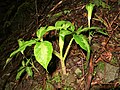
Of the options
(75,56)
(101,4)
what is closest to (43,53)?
(75,56)

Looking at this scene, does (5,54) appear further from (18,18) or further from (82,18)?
(82,18)

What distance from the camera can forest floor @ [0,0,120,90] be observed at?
1.63 metres

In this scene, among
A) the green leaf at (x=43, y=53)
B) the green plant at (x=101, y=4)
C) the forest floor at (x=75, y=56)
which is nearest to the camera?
the green leaf at (x=43, y=53)

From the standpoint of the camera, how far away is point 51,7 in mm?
2477

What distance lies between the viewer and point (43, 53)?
1.17 metres

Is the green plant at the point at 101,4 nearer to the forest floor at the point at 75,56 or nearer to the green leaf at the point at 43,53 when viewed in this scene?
the forest floor at the point at 75,56

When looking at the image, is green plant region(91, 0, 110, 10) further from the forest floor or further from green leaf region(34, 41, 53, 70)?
green leaf region(34, 41, 53, 70)

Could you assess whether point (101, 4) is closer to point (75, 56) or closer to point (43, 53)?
point (75, 56)

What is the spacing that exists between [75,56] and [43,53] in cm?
67

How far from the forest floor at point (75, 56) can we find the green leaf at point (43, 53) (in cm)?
53

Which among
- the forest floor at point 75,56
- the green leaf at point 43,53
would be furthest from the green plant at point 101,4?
the green leaf at point 43,53

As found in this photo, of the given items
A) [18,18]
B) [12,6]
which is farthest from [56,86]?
[12,6]

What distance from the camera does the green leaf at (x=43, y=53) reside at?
3.78ft

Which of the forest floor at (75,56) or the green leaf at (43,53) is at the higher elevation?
the green leaf at (43,53)
